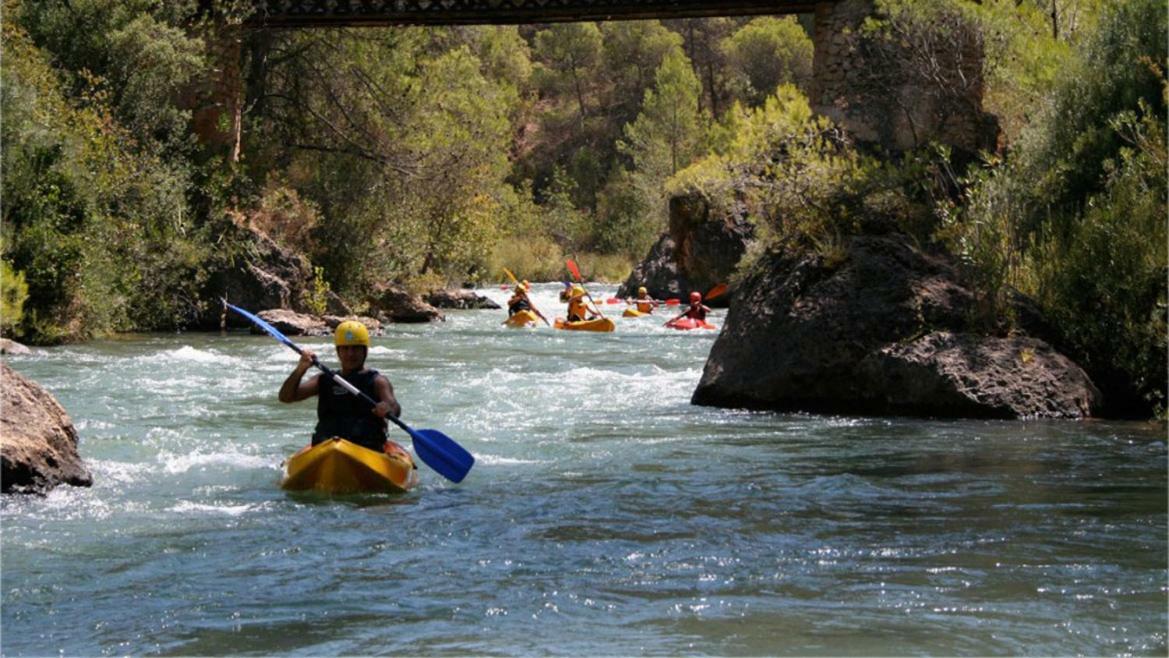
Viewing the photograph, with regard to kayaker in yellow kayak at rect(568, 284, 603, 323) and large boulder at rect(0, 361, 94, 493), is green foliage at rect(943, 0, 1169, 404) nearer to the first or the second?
large boulder at rect(0, 361, 94, 493)

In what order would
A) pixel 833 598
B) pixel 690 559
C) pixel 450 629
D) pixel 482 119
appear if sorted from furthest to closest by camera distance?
pixel 482 119, pixel 690 559, pixel 833 598, pixel 450 629

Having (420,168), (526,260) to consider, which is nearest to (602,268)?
(526,260)

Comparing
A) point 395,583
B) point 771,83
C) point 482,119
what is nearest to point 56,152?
point 482,119

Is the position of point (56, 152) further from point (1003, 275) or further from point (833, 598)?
point (833, 598)

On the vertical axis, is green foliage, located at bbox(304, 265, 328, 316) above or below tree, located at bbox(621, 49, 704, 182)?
below

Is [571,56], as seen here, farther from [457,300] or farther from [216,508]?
[216,508]

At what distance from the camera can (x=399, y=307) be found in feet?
87.8

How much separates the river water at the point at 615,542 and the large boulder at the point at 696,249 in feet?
68.1

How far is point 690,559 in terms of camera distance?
6.61 meters

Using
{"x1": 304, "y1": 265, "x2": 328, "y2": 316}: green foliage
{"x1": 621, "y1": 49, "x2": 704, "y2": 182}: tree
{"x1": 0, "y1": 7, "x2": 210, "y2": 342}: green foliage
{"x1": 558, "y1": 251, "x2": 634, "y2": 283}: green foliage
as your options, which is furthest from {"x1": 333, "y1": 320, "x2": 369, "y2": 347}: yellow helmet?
{"x1": 621, "y1": 49, "x2": 704, "y2": 182}: tree

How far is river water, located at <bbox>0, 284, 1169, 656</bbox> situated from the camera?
539 centimetres

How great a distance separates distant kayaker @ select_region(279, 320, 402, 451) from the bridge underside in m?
16.8

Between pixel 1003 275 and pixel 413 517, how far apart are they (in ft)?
20.3

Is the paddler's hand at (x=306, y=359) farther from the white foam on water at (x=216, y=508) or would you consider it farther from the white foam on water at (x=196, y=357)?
the white foam on water at (x=196, y=357)
